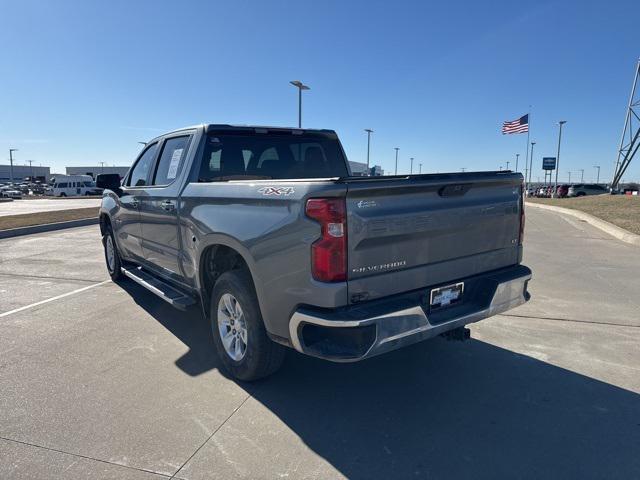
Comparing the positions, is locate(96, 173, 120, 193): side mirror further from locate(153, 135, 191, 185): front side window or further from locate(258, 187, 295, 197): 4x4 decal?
locate(258, 187, 295, 197): 4x4 decal

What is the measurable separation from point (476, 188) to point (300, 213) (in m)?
1.46

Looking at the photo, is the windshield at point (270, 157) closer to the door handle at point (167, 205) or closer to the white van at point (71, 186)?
the door handle at point (167, 205)

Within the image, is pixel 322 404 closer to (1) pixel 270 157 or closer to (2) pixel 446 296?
(2) pixel 446 296

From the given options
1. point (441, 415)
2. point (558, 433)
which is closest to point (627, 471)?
point (558, 433)

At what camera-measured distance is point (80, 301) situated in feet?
19.3

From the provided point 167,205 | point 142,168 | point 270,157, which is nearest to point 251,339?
point 167,205

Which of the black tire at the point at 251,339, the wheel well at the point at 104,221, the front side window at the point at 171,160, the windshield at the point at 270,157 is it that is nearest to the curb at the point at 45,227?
the wheel well at the point at 104,221

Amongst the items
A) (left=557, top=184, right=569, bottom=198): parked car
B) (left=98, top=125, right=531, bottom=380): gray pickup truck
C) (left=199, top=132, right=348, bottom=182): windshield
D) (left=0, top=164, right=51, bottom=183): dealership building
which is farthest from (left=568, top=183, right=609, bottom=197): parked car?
(left=0, top=164, right=51, bottom=183): dealership building

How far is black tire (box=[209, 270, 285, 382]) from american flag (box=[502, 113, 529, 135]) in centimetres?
3557

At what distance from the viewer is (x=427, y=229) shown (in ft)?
9.87

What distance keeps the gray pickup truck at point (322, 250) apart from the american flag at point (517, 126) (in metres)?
34.1

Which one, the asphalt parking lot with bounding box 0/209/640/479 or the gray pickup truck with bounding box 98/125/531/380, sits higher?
the gray pickup truck with bounding box 98/125/531/380

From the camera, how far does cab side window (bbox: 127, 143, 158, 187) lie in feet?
17.5

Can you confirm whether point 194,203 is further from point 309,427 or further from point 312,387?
point 309,427
